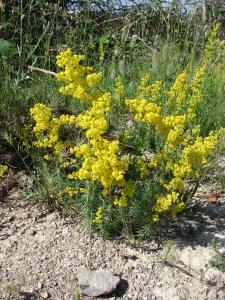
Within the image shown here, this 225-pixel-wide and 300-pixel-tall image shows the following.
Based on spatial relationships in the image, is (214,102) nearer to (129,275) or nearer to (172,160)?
(172,160)

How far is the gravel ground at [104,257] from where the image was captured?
225 centimetres

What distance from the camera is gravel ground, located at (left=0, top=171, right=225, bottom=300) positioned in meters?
2.25

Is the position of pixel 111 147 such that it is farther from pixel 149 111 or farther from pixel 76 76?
pixel 76 76

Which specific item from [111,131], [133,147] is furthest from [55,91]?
[133,147]

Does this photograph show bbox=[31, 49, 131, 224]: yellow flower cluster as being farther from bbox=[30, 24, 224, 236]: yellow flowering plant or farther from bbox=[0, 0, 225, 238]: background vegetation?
bbox=[0, 0, 225, 238]: background vegetation

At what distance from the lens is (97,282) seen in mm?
2223

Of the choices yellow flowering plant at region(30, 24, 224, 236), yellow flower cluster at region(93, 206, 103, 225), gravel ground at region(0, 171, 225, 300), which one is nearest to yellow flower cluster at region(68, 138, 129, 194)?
yellow flowering plant at region(30, 24, 224, 236)

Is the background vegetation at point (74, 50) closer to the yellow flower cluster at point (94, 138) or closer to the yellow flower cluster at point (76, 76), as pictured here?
the yellow flower cluster at point (94, 138)

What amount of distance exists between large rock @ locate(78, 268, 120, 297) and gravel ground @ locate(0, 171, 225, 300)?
0.05m

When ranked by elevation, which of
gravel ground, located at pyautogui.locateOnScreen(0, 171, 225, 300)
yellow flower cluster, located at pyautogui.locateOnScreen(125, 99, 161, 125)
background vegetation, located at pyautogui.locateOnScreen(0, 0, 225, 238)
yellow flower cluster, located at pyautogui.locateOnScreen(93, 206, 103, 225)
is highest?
yellow flower cluster, located at pyautogui.locateOnScreen(125, 99, 161, 125)

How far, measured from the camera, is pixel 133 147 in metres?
2.99

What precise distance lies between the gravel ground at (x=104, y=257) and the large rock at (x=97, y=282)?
1.9 inches

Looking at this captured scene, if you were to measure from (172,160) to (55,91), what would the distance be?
56.1 inches

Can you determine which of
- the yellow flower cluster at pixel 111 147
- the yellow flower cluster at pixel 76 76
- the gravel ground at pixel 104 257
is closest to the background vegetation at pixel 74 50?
the gravel ground at pixel 104 257
